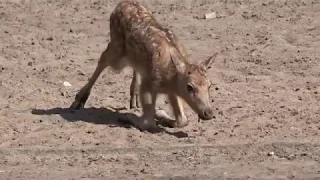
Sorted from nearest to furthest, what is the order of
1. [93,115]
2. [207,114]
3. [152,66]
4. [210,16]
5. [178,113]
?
1. [207,114]
2. [152,66]
3. [178,113]
4. [93,115]
5. [210,16]

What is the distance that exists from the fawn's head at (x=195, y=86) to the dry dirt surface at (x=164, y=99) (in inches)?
13.5

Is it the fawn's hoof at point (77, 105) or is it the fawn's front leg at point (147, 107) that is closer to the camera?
the fawn's front leg at point (147, 107)

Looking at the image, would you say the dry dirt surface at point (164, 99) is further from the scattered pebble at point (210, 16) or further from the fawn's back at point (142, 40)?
the fawn's back at point (142, 40)

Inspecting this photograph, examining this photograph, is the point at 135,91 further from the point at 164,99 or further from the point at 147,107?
the point at 147,107

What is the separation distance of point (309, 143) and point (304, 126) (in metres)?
0.68

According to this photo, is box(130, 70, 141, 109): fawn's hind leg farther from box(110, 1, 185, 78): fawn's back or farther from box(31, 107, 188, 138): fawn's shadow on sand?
box(110, 1, 185, 78): fawn's back

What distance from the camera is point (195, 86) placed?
10.9m

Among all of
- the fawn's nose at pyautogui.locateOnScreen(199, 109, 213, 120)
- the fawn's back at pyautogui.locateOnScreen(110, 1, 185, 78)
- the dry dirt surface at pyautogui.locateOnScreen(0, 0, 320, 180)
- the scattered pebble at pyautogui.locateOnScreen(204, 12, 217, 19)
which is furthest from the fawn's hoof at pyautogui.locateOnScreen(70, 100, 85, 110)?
the scattered pebble at pyautogui.locateOnScreen(204, 12, 217, 19)

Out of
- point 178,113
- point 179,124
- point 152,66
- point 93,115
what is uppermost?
point 152,66

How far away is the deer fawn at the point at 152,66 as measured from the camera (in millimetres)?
10977

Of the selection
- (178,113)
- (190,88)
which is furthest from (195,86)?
(178,113)

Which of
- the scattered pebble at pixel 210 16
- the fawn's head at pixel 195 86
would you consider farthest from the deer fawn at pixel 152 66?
the scattered pebble at pixel 210 16

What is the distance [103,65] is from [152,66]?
3.41 ft

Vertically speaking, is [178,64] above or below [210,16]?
above
